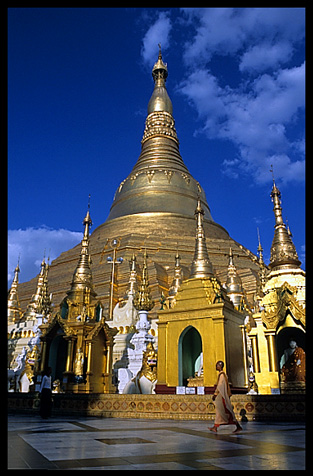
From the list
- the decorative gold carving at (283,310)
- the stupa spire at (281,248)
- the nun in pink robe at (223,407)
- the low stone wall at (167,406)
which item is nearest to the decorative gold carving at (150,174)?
the stupa spire at (281,248)

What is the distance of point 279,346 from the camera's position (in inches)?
466

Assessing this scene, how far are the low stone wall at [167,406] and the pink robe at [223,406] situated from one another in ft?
8.14

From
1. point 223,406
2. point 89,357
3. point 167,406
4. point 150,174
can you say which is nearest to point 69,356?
point 89,357

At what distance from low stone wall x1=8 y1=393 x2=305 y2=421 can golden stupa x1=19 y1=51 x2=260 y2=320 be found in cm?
1185

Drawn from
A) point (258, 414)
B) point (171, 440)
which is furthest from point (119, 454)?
point (258, 414)

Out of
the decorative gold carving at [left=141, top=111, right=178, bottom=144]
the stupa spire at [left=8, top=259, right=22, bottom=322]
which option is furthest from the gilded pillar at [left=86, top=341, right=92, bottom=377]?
the decorative gold carving at [left=141, top=111, right=178, bottom=144]

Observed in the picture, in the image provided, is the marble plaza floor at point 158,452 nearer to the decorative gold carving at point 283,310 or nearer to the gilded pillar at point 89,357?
the decorative gold carving at point 283,310

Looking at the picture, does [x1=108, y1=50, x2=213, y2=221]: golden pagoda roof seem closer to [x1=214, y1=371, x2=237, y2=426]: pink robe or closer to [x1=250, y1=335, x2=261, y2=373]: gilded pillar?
[x1=250, y1=335, x2=261, y2=373]: gilded pillar

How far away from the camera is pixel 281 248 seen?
13.8 meters

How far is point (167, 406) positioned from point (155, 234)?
80.8 ft

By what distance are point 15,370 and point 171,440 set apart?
19.6 metres

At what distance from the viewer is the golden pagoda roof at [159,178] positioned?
38.6m
